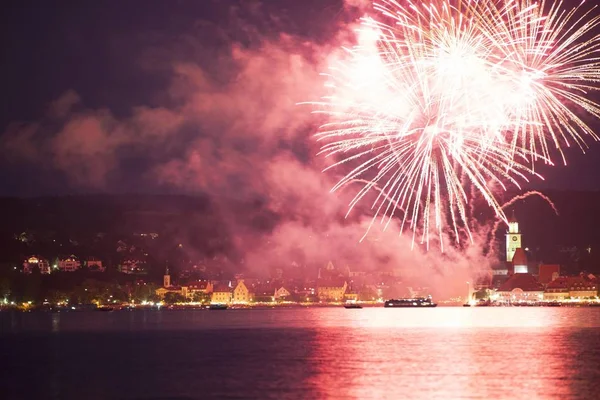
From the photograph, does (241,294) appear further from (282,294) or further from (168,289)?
(168,289)

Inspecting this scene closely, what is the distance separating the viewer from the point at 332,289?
601ft

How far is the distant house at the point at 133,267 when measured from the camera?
18138cm

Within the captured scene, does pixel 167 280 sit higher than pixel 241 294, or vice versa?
pixel 167 280

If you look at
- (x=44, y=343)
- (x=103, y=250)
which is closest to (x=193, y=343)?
(x=44, y=343)

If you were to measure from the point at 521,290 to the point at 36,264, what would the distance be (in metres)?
88.2

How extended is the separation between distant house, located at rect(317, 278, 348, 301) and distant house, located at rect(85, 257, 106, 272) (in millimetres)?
41196

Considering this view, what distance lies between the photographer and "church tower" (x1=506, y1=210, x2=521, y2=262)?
196 metres

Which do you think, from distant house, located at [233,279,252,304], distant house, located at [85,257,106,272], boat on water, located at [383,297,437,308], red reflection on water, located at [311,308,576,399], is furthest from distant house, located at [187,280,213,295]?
red reflection on water, located at [311,308,576,399]

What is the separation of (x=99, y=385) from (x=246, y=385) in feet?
21.3

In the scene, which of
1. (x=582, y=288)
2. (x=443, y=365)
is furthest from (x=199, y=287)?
(x=443, y=365)

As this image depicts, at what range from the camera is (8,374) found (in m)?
46.1

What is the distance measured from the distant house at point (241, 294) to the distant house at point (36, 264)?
3520 centimetres

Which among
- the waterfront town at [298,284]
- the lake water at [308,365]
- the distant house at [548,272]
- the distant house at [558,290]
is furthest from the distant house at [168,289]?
the lake water at [308,365]

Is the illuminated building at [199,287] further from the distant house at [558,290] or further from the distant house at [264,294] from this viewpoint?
the distant house at [558,290]
